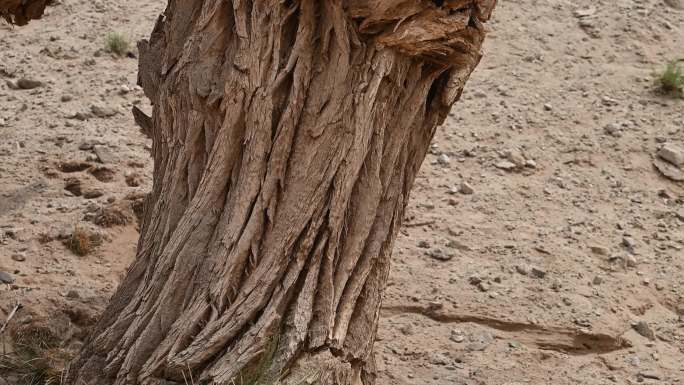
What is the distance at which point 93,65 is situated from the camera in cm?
654

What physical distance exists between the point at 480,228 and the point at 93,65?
2.83m

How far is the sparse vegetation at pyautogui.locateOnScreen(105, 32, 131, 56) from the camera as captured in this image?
660 cm

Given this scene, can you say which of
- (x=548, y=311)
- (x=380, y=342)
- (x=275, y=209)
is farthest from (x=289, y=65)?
(x=548, y=311)

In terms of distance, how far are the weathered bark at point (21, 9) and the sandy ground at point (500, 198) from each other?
1035 millimetres

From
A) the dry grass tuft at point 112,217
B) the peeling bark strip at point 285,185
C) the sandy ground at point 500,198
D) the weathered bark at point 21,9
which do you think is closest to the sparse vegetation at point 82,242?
the sandy ground at point 500,198

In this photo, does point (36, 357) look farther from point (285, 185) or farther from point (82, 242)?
point (285, 185)

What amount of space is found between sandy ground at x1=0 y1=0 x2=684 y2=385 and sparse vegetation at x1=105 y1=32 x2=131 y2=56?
0.05 meters

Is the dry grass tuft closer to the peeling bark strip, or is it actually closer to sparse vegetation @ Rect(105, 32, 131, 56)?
the peeling bark strip

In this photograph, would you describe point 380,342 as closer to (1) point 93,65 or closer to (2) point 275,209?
(2) point 275,209

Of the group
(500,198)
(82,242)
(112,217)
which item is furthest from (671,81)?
(82,242)

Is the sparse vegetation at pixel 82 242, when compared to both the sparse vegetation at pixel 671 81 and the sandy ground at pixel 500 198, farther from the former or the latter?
the sparse vegetation at pixel 671 81

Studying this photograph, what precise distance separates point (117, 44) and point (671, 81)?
3.49 metres

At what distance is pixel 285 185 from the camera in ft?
11.0

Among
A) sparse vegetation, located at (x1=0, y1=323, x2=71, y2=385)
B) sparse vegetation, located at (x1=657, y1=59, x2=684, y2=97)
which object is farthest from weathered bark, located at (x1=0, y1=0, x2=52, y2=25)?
sparse vegetation, located at (x1=657, y1=59, x2=684, y2=97)
